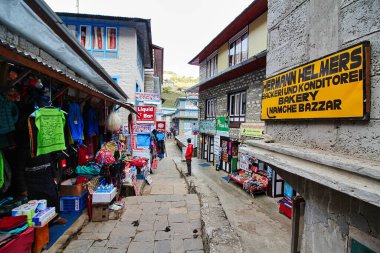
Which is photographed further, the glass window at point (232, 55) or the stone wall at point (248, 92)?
the glass window at point (232, 55)

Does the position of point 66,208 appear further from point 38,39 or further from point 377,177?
point 377,177

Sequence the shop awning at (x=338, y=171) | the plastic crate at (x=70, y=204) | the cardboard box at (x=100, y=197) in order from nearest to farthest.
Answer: the shop awning at (x=338, y=171)
the plastic crate at (x=70, y=204)
the cardboard box at (x=100, y=197)

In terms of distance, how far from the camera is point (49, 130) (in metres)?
3.70

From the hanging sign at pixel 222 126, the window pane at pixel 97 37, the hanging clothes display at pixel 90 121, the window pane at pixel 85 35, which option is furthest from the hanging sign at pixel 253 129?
the window pane at pixel 85 35

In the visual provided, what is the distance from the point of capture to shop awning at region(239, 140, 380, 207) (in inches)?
61.9

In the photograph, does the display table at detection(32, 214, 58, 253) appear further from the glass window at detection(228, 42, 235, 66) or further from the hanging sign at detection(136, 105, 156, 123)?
the glass window at detection(228, 42, 235, 66)

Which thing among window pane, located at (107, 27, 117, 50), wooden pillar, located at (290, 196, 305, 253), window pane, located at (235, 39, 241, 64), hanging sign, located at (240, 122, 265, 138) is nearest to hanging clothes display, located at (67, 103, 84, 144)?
wooden pillar, located at (290, 196, 305, 253)

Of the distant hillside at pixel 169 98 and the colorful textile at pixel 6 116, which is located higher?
the distant hillside at pixel 169 98

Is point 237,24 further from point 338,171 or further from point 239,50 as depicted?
point 338,171

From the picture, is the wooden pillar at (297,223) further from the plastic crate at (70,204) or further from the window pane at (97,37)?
the window pane at (97,37)

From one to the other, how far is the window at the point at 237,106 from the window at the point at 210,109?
8.77 feet

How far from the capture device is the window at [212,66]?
16.5m

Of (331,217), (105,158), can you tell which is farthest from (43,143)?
(331,217)

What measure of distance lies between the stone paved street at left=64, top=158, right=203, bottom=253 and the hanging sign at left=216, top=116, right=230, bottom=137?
7.76 metres
